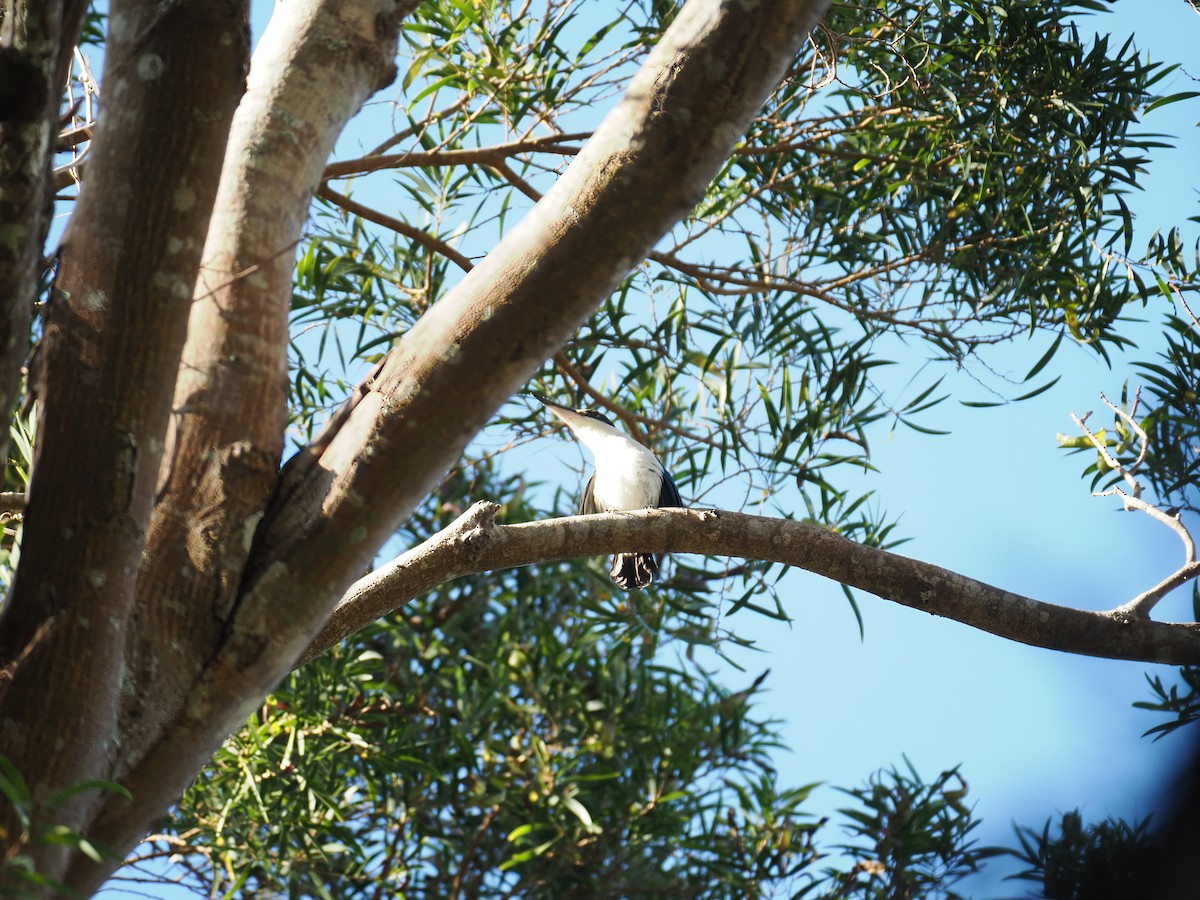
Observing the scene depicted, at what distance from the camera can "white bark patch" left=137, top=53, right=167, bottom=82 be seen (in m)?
1.09

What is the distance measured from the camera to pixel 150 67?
1.10 meters

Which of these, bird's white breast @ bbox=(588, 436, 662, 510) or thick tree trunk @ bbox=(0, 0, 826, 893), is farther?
bird's white breast @ bbox=(588, 436, 662, 510)

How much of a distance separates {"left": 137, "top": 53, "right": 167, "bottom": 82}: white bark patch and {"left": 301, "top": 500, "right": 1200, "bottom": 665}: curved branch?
2.23ft

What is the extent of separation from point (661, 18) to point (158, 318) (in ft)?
7.25

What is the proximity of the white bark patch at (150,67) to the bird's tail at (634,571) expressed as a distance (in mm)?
2078

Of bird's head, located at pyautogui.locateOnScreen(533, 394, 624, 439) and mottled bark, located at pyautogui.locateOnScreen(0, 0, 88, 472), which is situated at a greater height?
bird's head, located at pyautogui.locateOnScreen(533, 394, 624, 439)

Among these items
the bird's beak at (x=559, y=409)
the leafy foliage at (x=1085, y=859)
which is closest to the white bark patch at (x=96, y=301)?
the leafy foliage at (x=1085, y=859)

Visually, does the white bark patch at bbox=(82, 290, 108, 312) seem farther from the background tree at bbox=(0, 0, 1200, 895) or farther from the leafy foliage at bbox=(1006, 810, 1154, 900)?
the leafy foliage at bbox=(1006, 810, 1154, 900)

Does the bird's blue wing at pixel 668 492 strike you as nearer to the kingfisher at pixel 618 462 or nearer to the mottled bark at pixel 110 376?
the kingfisher at pixel 618 462

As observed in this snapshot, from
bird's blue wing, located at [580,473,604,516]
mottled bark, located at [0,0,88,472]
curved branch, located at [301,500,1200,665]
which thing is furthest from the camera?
bird's blue wing, located at [580,473,604,516]

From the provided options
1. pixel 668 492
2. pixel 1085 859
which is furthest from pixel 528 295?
pixel 668 492

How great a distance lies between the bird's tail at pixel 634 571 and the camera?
3025mm

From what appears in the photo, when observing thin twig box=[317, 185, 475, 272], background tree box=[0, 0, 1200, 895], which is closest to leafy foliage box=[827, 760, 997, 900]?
background tree box=[0, 0, 1200, 895]

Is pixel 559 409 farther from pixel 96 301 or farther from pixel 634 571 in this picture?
pixel 96 301
